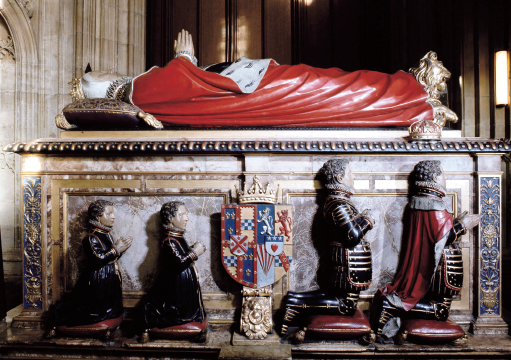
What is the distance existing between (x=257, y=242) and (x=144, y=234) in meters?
0.76

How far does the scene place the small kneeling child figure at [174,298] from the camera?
222 cm

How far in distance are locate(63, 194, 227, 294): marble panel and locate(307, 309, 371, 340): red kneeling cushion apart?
0.62 metres

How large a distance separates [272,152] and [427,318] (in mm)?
1343

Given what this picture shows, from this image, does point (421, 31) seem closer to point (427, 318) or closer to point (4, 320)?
point (427, 318)

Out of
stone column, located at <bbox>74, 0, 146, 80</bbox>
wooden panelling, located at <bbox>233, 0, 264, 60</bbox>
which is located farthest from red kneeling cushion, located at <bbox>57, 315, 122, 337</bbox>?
wooden panelling, located at <bbox>233, 0, 264, 60</bbox>

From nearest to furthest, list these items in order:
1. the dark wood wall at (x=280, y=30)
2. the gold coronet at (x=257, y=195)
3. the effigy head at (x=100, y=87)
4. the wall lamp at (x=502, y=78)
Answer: the gold coronet at (x=257, y=195), the effigy head at (x=100, y=87), the wall lamp at (x=502, y=78), the dark wood wall at (x=280, y=30)

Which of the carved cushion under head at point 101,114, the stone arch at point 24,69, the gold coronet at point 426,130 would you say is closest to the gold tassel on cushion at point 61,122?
the carved cushion under head at point 101,114

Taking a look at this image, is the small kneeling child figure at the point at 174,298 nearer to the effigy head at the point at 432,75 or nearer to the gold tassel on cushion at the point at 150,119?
the gold tassel on cushion at the point at 150,119

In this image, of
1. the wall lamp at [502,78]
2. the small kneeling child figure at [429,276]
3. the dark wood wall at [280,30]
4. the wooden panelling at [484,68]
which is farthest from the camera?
the dark wood wall at [280,30]

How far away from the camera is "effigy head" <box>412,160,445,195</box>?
2.27 metres

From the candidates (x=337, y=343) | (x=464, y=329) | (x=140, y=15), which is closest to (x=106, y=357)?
(x=337, y=343)

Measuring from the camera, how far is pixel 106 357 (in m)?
2.26

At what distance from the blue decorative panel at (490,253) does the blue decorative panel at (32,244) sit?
2795 mm

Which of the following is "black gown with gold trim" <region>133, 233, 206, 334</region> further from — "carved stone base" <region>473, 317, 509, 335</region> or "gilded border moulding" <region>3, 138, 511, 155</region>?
"carved stone base" <region>473, 317, 509, 335</region>
